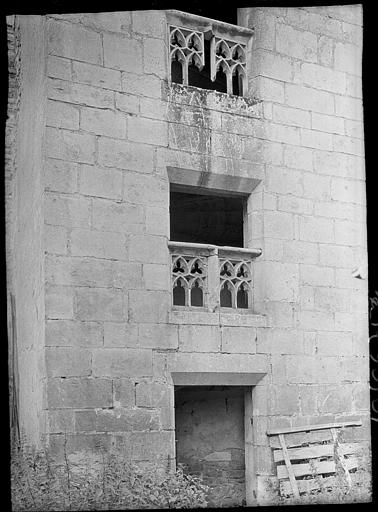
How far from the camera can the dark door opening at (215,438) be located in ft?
23.9

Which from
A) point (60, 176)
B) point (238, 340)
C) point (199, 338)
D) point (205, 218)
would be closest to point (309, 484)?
point (238, 340)

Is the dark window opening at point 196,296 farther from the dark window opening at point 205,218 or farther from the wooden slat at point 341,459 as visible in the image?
the wooden slat at point 341,459

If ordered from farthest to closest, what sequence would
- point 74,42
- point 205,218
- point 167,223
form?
point 205,218 < point 167,223 < point 74,42

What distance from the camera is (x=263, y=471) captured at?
273 inches

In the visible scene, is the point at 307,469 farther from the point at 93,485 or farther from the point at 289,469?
the point at 93,485

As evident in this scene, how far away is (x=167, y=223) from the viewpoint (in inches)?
264

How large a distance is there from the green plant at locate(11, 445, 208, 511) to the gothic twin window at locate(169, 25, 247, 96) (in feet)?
8.75

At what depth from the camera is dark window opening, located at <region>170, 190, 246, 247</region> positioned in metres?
8.87

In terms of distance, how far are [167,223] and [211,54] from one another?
4.29 ft

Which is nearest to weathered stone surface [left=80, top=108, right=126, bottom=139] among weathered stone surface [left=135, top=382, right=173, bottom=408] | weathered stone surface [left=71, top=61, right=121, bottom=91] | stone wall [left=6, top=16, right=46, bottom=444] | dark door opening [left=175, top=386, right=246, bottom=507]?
weathered stone surface [left=71, top=61, right=121, bottom=91]

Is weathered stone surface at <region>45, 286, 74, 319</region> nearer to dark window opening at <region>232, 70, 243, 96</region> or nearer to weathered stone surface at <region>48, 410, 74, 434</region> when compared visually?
weathered stone surface at <region>48, 410, 74, 434</region>

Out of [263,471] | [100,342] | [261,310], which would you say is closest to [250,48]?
[261,310]

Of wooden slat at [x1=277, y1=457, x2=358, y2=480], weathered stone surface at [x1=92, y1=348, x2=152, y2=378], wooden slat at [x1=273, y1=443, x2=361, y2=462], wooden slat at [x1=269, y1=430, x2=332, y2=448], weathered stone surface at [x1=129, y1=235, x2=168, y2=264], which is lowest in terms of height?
wooden slat at [x1=277, y1=457, x2=358, y2=480]

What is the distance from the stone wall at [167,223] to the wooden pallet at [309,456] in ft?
0.30
